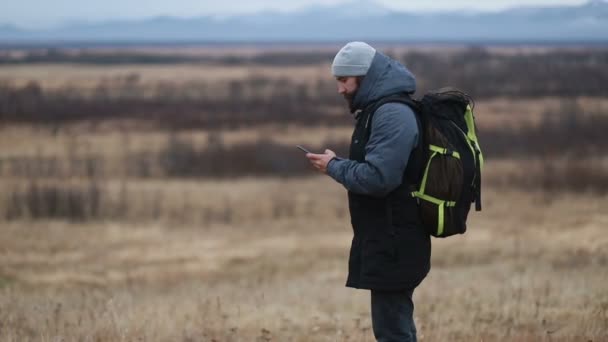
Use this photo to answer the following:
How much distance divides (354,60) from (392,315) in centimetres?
112

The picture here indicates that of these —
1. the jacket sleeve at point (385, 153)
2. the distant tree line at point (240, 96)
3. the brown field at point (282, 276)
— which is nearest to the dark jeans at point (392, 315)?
the jacket sleeve at point (385, 153)

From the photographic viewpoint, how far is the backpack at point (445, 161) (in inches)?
127

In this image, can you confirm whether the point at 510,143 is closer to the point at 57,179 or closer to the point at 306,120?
the point at 306,120

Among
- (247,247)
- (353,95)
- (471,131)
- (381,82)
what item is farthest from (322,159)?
(247,247)

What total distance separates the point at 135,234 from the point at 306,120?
1961 centimetres

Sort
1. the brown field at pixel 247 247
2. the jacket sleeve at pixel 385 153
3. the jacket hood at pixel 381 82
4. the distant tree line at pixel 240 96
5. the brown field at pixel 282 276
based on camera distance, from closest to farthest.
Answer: the jacket sleeve at pixel 385 153, the jacket hood at pixel 381 82, the brown field at pixel 282 276, the brown field at pixel 247 247, the distant tree line at pixel 240 96

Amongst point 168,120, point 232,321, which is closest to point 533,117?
point 168,120

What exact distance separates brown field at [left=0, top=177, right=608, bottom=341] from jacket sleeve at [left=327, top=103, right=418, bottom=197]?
7.08 ft

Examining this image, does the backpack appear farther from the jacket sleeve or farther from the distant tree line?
the distant tree line

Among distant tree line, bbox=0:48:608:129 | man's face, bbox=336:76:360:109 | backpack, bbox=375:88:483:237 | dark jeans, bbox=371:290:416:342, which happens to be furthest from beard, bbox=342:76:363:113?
distant tree line, bbox=0:48:608:129

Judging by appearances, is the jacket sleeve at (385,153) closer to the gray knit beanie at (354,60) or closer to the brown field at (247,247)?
the gray knit beanie at (354,60)

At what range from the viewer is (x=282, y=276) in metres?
15.8

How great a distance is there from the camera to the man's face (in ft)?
11.0

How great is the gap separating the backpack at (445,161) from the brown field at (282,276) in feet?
6.62
